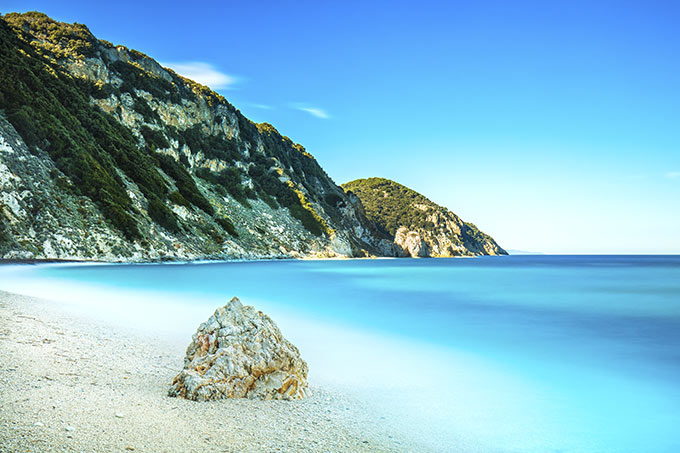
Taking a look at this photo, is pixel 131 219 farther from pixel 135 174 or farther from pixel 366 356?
pixel 366 356

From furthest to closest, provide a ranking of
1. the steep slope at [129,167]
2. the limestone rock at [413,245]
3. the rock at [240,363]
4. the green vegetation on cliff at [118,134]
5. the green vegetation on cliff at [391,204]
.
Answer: the green vegetation on cliff at [391,204] → the limestone rock at [413,245] → the green vegetation on cliff at [118,134] → the steep slope at [129,167] → the rock at [240,363]

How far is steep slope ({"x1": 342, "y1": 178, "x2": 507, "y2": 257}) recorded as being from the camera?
418 ft

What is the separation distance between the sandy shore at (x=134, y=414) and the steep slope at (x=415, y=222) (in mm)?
117524

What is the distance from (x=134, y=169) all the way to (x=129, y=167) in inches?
21.4

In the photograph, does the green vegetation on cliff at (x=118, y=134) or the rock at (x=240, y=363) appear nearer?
the rock at (x=240, y=363)

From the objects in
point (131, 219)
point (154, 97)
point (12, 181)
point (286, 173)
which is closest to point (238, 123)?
point (286, 173)

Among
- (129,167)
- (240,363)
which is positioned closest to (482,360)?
(240,363)

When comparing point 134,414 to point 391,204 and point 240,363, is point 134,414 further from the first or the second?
point 391,204

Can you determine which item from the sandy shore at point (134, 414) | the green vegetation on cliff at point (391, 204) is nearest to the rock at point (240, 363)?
the sandy shore at point (134, 414)

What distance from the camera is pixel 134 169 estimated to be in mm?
46281

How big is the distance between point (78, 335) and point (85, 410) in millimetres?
4048

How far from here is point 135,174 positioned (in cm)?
4619

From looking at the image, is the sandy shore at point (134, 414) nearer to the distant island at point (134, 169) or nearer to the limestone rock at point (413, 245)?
the distant island at point (134, 169)

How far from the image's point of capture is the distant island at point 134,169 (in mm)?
31812
